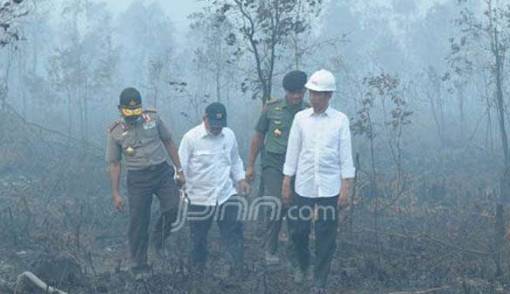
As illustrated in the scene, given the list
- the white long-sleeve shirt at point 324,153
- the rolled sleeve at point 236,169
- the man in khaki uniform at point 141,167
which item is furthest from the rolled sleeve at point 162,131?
the white long-sleeve shirt at point 324,153

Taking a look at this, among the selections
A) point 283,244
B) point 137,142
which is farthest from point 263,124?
point 283,244

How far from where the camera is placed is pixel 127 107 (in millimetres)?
5559

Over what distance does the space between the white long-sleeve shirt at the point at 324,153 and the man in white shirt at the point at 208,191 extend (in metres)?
0.90

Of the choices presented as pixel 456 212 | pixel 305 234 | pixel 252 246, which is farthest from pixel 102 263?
pixel 456 212

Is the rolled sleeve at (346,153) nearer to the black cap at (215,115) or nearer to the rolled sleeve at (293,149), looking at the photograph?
the rolled sleeve at (293,149)

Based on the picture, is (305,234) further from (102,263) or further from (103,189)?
(103,189)

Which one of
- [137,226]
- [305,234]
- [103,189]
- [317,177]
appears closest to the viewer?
[317,177]

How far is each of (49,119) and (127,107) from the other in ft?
78.2

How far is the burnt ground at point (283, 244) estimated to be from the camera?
522 centimetres

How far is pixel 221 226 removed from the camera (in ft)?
18.9

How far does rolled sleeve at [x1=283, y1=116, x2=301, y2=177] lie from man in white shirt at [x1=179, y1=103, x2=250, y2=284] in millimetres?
775

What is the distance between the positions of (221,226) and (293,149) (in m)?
1.13

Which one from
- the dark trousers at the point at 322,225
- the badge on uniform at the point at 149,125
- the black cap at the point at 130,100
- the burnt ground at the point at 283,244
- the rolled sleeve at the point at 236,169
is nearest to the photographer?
the dark trousers at the point at 322,225

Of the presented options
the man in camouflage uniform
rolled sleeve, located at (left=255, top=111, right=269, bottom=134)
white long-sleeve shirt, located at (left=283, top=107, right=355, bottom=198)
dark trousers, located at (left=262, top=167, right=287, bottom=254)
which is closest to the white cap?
white long-sleeve shirt, located at (left=283, top=107, right=355, bottom=198)
